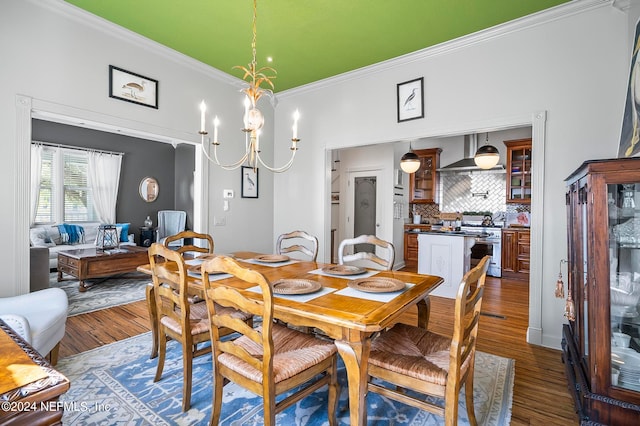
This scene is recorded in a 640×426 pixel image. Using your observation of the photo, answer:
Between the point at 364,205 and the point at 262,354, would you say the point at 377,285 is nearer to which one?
the point at 262,354

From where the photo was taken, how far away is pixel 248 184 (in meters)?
4.43

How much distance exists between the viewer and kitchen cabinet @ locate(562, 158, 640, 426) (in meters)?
1.49

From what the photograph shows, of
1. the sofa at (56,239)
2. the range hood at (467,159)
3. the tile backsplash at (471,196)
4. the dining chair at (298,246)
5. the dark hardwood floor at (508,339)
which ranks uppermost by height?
the range hood at (467,159)

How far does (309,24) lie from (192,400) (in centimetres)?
313

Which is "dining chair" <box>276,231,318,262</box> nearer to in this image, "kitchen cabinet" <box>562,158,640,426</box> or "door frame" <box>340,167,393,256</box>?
"kitchen cabinet" <box>562,158,640,426</box>

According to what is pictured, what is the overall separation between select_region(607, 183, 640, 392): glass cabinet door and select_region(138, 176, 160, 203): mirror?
805cm

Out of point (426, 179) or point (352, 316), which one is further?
point (426, 179)

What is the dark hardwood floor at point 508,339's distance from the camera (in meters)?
1.89

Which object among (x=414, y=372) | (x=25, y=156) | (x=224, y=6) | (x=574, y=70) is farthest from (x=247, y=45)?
(x=414, y=372)

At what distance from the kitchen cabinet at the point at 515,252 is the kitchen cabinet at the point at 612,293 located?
446 cm

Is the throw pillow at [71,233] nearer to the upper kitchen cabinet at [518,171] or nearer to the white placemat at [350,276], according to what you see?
the white placemat at [350,276]

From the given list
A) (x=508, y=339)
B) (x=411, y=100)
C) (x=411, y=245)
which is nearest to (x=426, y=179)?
(x=411, y=245)

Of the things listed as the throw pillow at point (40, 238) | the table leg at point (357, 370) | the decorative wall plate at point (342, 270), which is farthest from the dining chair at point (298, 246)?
the throw pillow at point (40, 238)

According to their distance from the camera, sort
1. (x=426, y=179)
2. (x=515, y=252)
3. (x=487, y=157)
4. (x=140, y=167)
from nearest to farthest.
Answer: (x=487, y=157) → (x=515, y=252) → (x=426, y=179) → (x=140, y=167)
